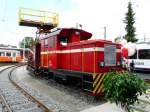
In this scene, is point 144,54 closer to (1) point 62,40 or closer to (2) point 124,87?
(1) point 62,40

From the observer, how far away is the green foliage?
609 cm

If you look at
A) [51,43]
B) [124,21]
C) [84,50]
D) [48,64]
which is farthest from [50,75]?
[124,21]

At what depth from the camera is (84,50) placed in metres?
11.9

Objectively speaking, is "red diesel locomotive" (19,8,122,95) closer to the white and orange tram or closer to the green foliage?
the green foliage

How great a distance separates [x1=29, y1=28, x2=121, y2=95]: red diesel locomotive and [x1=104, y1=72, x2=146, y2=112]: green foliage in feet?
14.6

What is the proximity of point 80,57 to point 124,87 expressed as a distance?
6.34 meters

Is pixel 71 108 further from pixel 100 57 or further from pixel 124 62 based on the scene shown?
pixel 124 62

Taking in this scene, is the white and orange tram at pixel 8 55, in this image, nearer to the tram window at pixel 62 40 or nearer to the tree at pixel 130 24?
the tree at pixel 130 24

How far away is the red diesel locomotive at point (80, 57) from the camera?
11.1m

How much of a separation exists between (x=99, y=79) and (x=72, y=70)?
7.80ft

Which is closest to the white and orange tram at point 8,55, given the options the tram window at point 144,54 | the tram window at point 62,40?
the tram window at point 144,54

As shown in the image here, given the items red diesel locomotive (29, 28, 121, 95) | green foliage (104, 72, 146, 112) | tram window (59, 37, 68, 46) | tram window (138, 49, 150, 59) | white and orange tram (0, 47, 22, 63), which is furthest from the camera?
white and orange tram (0, 47, 22, 63)

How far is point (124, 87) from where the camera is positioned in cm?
607

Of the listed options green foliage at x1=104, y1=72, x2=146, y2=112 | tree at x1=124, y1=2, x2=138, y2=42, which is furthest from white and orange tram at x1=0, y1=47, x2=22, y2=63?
green foliage at x1=104, y1=72, x2=146, y2=112
